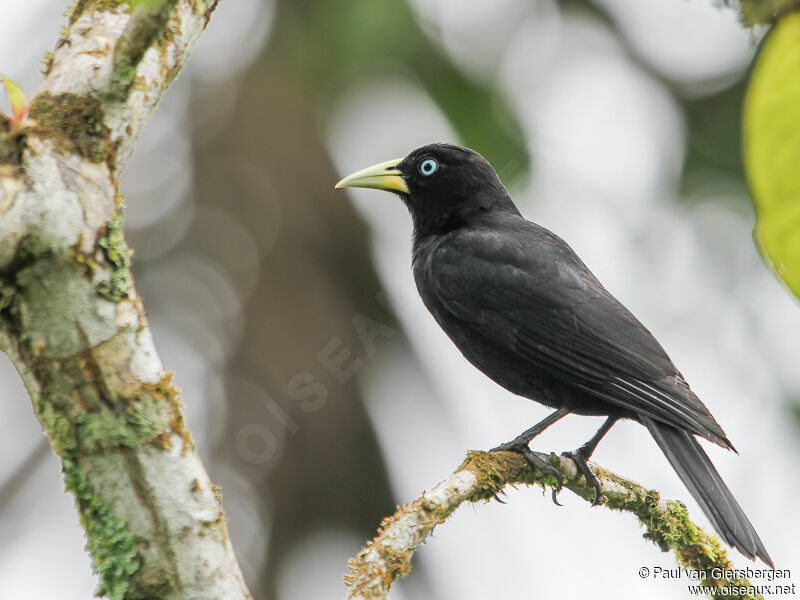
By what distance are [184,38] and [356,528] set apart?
120 inches

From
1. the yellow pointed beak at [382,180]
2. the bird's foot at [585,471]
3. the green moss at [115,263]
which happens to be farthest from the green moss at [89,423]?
the yellow pointed beak at [382,180]

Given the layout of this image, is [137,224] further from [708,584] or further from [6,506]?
[708,584]

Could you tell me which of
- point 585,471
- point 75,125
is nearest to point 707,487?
point 585,471

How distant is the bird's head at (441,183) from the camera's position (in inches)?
183

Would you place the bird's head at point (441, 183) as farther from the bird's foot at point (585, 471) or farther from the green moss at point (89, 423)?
the green moss at point (89, 423)

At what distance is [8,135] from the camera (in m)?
1.93

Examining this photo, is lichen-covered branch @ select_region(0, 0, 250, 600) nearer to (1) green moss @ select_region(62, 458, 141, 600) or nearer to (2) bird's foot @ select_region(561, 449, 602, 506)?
(1) green moss @ select_region(62, 458, 141, 600)

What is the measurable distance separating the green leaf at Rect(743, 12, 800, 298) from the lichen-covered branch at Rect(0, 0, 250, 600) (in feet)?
4.89

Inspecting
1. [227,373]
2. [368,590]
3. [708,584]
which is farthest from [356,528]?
[368,590]

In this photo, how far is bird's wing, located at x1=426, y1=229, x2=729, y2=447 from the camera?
3.61m

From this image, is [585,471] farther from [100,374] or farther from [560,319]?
[100,374]

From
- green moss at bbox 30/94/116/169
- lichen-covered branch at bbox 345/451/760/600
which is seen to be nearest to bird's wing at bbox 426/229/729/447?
lichen-covered branch at bbox 345/451/760/600

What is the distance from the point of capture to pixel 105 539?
1.96m

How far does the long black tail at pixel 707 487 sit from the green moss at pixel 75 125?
2377 millimetres
